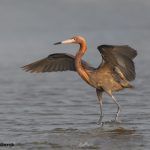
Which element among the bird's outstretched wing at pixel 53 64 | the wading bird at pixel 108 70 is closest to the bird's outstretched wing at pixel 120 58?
the wading bird at pixel 108 70

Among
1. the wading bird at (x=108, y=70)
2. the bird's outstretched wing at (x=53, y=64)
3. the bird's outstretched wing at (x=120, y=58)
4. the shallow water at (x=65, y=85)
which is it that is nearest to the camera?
the shallow water at (x=65, y=85)

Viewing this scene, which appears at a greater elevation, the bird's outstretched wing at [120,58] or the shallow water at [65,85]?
the bird's outstretched wing at [120,58]

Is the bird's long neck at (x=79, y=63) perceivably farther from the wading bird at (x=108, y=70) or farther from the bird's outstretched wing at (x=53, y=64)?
the bird's outstretched wing at (x=53, y=64)

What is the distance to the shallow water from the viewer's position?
13633 millimetres

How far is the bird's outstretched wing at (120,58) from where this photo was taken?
15047mm

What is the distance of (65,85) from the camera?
69.4ft

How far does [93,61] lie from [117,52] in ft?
34.0

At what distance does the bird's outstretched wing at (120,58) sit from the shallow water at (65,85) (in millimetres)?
823

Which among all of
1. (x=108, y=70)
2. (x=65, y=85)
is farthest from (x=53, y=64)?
(x=65, y=85)

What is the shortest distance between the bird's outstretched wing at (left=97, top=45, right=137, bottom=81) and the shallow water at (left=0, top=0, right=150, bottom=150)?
2.70ft

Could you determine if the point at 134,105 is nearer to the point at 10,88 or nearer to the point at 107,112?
the point at 107,112

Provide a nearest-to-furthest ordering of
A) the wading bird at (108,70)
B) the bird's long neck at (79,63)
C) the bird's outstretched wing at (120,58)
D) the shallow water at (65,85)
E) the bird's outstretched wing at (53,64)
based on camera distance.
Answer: the shallow water at (65,85) < the bird's outstretched wing at (120,58) < the wading bird at (108,70) < the bird's long neck at (79,63) < the bird's outstretched wing at (53,64)

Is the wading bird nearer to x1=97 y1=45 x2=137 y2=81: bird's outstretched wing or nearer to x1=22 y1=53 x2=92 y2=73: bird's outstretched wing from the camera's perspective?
x1=97 y1=45 x2=137 y2=81: bird's outstretched wing

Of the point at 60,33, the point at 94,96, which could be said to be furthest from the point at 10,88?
the point at 60,33
